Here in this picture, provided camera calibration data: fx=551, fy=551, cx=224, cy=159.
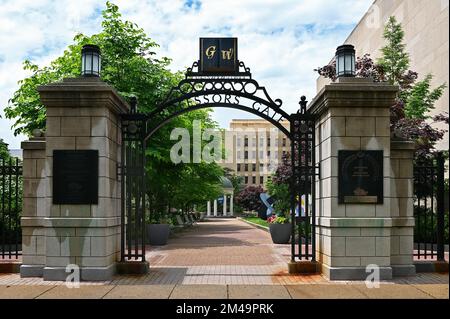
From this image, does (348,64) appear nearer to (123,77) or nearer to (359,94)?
(359,94)

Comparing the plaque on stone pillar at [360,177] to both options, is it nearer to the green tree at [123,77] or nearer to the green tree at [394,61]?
the green tree at [123,77]

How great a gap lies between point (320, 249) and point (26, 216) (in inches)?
255

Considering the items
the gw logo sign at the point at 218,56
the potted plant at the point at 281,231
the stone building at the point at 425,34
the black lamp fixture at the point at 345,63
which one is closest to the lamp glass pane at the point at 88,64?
the gw logo sign at the point at 218,56

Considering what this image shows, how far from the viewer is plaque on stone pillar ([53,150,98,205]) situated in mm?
11227

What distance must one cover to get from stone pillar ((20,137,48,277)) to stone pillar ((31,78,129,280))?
64 cm

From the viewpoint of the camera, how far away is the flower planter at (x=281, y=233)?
21.4 m

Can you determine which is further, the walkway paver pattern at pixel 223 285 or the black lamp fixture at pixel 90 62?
the black lamp fixture at pixel 90 62

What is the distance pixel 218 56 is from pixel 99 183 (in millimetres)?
3914

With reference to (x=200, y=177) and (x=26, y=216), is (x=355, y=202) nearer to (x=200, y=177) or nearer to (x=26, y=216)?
(x=26, y=216)

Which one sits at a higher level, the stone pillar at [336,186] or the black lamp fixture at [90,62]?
the black lamp fixture at [90,62]

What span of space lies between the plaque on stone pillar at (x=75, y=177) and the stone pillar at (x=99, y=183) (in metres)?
0.10

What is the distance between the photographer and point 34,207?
12047mm

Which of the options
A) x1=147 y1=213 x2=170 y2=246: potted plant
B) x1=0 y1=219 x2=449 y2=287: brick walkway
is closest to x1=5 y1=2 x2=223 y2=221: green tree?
x1=147 y1=213 x2=170 y2=246: potted plant

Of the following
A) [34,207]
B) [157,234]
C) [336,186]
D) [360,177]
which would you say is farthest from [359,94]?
[157,234]
